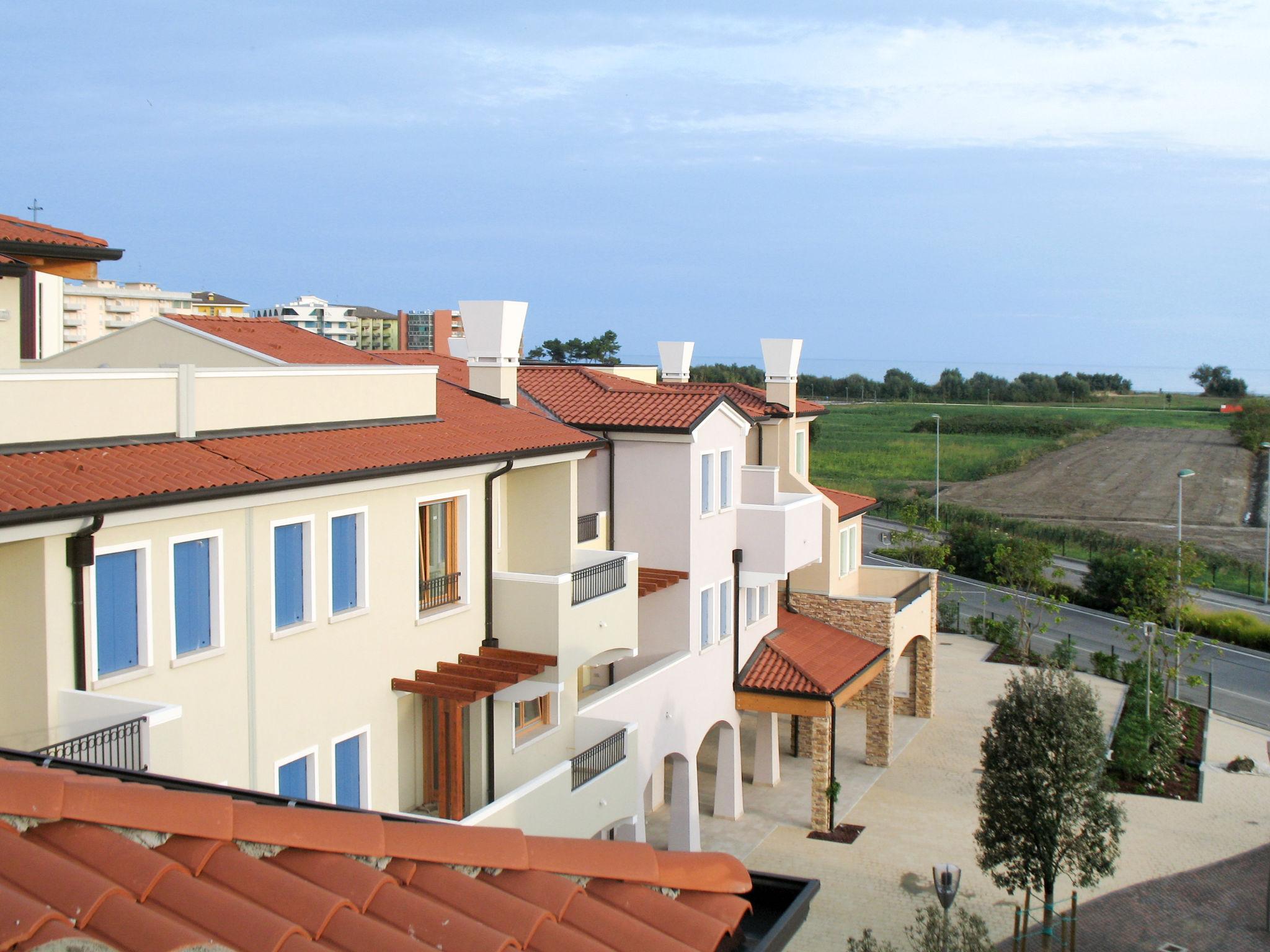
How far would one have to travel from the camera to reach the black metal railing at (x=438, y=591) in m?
16.2

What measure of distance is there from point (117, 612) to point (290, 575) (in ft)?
7.66

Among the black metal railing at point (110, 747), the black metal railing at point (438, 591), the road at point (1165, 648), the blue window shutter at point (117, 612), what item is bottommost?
the road at point (1165, 648)

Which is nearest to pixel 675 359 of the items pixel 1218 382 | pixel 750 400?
pixel 750 400

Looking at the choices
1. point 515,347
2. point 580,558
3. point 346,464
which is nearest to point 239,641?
point 346,464

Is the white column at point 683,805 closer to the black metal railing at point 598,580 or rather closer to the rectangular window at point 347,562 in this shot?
the black metal railing at point 598,580

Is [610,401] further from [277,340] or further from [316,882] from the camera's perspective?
[316,882]

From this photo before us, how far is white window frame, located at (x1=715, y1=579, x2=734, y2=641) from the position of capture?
83.5 feet

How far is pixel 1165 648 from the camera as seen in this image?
123 feet

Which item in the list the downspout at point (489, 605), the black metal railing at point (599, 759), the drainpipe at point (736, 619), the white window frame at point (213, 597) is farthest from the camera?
the drainpipe at point (736, 619)

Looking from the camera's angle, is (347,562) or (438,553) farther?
(438,553)

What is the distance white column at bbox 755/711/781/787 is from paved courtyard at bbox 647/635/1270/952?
0.94ft

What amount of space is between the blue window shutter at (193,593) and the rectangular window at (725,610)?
14.6 m

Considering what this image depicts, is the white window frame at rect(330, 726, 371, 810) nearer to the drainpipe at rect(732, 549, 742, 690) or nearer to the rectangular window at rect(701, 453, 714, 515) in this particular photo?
the rectangular window at rect(701, 453, 714, 515)

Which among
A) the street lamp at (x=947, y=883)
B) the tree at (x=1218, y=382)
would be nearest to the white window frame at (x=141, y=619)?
the street lamp at (x=947, y=883)
